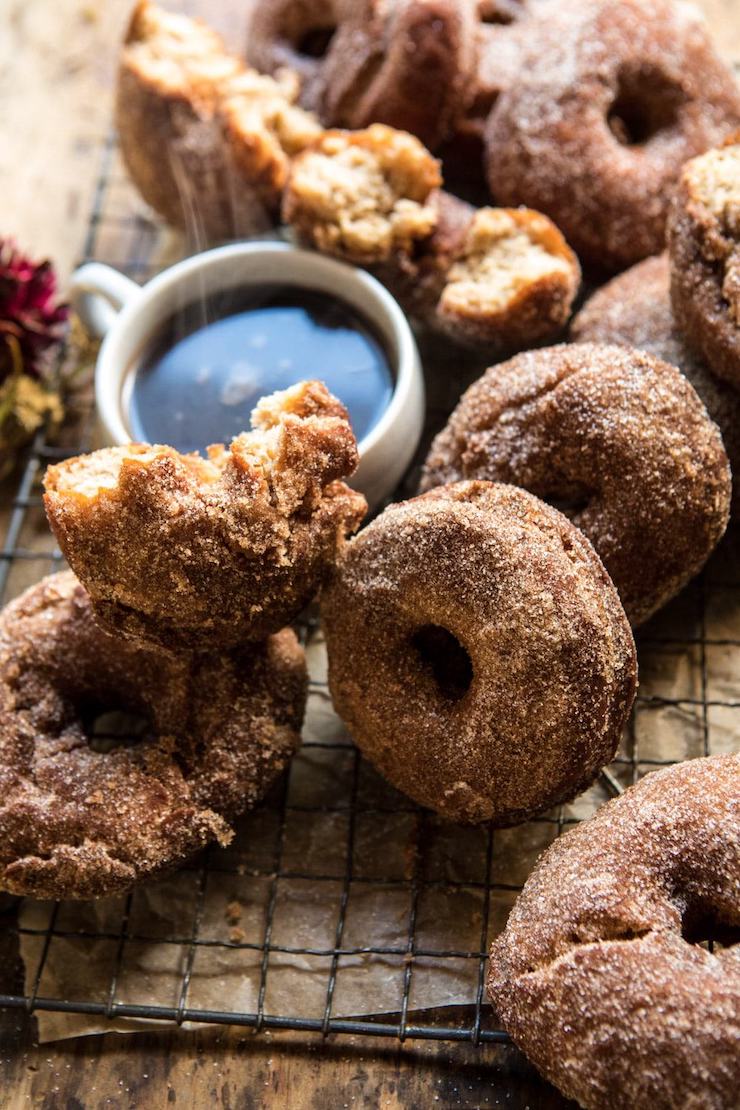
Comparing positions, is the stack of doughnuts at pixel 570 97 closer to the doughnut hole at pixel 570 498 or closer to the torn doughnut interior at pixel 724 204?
the torn doughnut interior at pixel 724 204

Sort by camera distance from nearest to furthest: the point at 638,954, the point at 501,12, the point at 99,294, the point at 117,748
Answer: the point at 638,954 < the point at 117,748 < the point at 99,294 < the point at 501,12

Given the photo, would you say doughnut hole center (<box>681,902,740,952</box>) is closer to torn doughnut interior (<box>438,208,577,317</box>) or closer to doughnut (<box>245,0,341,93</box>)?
torn doughnut interior (<box>438,208,577,317</box>)

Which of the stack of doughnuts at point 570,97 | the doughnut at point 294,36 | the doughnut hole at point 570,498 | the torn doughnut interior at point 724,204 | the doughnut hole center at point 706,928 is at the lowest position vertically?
the doughnut hole center at point 706,928

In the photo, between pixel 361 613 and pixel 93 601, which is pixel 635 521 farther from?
pixel 93 601

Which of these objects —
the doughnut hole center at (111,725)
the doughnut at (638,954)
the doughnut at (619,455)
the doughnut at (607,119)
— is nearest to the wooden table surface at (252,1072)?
the doughnut at (638,954)

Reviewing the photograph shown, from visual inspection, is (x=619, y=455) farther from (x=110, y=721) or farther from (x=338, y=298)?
(x=110, y=721)

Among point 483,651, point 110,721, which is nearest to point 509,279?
point 483,651
